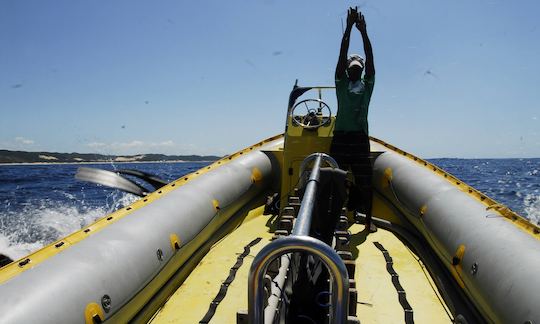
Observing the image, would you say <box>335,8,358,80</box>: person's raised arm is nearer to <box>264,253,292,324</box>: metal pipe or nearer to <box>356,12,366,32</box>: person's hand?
<box>356,12,366,32</box>: person's hand

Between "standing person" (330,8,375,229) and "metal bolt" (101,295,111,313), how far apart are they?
2.61 m

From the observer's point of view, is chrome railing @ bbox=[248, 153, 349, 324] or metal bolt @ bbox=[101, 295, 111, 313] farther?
metal bolt @ bbox=[101, 295, 111, 313]

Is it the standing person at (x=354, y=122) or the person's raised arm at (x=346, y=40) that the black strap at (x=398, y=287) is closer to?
the standing person at (x=354, y=122)

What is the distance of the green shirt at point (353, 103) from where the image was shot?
397cm

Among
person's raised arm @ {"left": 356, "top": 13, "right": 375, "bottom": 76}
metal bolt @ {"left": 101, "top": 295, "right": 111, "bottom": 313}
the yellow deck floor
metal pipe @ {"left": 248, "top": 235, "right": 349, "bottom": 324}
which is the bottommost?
the yellow deck floor

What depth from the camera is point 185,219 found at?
3271 millimetres

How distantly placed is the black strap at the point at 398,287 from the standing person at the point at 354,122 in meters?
0.60

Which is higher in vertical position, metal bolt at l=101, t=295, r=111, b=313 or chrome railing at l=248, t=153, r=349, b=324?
chrome railing at l=248, t=153, r=349, b=324

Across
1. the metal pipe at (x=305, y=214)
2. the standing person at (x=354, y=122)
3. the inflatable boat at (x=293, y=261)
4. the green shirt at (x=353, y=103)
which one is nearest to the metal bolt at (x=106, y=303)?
the inflatable boat at (x=293, y=261)

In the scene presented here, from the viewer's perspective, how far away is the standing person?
3.91 metres

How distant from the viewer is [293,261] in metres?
2.27

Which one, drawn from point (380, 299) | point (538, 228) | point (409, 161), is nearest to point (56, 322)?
point (380, 299)

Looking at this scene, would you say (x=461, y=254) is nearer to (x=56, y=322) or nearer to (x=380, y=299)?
(x=380, y=299)

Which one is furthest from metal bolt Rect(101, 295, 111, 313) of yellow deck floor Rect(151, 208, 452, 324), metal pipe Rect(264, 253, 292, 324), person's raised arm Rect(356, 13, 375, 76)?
person's raised arm Rect(356, 13, 375, 76)
